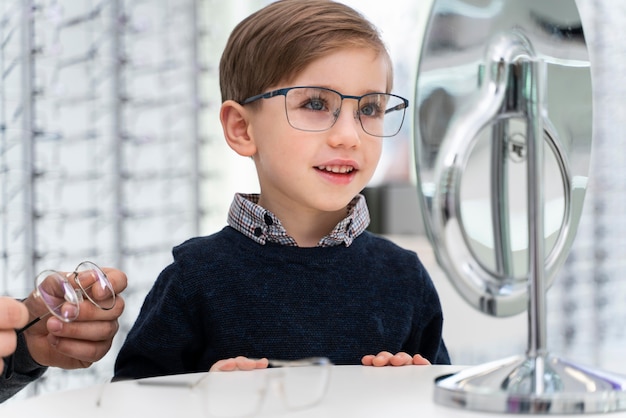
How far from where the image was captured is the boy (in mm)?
898

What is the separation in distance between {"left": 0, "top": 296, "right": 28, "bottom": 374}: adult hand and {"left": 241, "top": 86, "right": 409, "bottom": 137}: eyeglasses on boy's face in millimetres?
332

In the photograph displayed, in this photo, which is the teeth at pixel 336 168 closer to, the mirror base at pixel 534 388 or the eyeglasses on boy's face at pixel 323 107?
the eyeglasses on boy's face at pixel 323 107

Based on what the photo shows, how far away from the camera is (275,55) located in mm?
943

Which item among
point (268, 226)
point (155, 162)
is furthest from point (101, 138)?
point (268, 226)

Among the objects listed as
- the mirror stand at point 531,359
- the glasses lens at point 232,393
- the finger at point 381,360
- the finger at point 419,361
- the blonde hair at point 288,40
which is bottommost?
the finger at point 419,361

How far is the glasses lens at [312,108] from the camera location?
2.91 feet

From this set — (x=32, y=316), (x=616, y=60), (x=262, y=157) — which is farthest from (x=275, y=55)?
(x=616, y=60)

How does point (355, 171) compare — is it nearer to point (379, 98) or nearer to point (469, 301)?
point (379, 98)

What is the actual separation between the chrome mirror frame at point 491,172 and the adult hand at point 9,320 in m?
0.38

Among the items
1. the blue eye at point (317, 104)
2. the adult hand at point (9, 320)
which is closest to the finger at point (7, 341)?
the adult hand at point (9, 320)

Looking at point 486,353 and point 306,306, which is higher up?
point 306,306

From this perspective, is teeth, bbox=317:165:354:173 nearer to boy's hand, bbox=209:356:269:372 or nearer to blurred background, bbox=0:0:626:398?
boy's hand, bbox=209:356:269:372

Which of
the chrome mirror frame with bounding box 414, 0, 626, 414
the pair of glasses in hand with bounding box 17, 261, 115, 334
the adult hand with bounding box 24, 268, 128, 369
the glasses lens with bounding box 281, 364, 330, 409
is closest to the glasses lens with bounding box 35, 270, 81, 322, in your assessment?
the pair of glasses in hand with bounding box 17, 261, 115, 334

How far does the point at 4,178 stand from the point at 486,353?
1.67 meters
